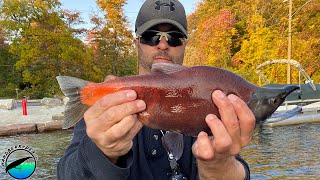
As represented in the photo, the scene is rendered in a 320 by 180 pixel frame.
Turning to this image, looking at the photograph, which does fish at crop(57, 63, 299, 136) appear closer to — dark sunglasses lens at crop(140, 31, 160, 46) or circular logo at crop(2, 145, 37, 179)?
dark sunglasses lens at crop(140, 31, 160, 46)

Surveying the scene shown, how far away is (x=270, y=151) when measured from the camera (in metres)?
12.1

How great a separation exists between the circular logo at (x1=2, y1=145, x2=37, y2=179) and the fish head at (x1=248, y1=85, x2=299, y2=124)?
27.3 ft

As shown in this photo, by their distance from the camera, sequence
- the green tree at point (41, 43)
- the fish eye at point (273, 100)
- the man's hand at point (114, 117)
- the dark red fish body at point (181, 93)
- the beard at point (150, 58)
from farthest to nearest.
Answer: the green tree at point (41, 43) → the beard at point (150, 58) → the fish eye at point (273, 100) → the dark red fish body at point (181, 93) → the man's hand at point (114, 117)

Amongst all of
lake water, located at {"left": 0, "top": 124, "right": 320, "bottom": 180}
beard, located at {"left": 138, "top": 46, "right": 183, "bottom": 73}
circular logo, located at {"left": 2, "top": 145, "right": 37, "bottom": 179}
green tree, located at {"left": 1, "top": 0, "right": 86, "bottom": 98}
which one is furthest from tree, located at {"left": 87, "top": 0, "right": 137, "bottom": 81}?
beard, located at {"left": 138, "top": 46, "right": 183, "bottom": 73}

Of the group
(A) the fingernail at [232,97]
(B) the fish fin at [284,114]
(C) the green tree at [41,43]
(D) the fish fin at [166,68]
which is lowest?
(B) the fish fin at [284,114]

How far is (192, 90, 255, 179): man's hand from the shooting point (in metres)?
2.18

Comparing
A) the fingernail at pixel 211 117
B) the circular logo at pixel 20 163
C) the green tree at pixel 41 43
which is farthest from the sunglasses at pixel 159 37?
the green tree at pixel 41 43

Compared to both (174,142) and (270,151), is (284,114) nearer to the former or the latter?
(174,142)

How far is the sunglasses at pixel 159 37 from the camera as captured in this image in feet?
10.8

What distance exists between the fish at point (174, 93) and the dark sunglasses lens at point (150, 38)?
1049 mm

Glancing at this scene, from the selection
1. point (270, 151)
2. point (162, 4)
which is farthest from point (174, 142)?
point (270, 151)

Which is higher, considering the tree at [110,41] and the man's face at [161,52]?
the tree at [110,41]

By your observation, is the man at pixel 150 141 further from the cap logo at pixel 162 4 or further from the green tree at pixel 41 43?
the green tree at pixel 41 43

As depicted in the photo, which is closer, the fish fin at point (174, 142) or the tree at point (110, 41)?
the fish fin at point (174, 142)
